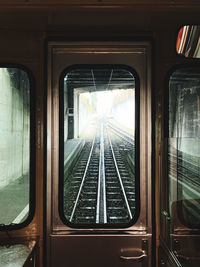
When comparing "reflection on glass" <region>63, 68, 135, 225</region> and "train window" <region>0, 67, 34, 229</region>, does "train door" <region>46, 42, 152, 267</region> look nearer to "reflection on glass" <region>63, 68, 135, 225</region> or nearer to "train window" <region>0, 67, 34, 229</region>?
"reflection on glass" <region>63, 68, 135, 225</region>

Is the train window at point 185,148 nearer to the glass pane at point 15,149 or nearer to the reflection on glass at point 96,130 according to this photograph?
the reflection on glass at point 96,130

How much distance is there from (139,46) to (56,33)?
711 millimetres

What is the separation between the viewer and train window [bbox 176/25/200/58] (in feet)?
7.28

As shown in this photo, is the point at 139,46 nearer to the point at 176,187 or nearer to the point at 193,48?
the point at 193,48

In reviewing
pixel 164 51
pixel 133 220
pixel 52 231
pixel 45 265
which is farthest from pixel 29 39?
pixel 45 265

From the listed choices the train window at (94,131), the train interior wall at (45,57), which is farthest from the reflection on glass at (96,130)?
the train interior wall at (45,57)

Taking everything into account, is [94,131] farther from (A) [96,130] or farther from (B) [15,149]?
(B) [15,149]

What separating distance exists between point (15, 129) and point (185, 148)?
1.44m

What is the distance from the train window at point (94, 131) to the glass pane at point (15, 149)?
1.01ft

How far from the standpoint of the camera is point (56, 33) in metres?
2.29

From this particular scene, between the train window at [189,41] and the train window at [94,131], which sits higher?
the train window at [189,41]

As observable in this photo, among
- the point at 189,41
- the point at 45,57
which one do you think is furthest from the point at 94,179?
the point at 189,41

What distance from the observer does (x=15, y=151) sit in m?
2.32

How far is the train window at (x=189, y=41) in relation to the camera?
2218 millimetres
